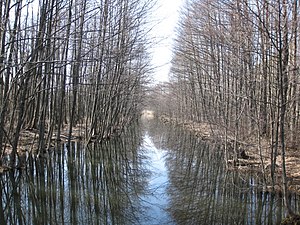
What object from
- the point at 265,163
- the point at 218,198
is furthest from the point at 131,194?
the point at 265,163

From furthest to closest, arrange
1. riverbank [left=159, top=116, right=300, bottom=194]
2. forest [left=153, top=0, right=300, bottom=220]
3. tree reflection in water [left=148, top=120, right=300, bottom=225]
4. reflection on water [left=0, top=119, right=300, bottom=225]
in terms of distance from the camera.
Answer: riverbank [left=159, top=116, right=300, bottom=194]
tree reflection in water [left=148, top=120, right=300, bottom=225]
reflection on water [left=0, top=119, right=300, bottom=225]
forest [left=153, top=0, right=300, bottom=220]

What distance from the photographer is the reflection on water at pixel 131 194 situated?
6898 millimetres

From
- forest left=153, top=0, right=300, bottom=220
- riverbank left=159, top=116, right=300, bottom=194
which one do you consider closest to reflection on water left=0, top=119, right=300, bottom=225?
riverbank left=159, top=116, right=300, bottom=194

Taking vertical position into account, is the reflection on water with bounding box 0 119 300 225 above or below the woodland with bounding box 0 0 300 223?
below

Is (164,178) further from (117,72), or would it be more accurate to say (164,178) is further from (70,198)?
(117,72)

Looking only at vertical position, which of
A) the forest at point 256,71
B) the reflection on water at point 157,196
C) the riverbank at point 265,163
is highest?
the forest at point 256,71

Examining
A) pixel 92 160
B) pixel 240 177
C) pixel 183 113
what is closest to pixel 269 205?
pixel 240 177

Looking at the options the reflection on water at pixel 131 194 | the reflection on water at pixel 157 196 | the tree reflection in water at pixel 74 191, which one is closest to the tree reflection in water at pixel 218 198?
the reflection on water at pixel 131 194

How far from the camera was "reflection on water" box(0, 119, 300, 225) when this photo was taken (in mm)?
6898

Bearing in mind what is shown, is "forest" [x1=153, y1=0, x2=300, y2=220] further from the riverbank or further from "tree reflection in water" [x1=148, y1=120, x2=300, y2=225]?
"tree reflection in water" [x1=148, y1=120, x2=300, y2=225]

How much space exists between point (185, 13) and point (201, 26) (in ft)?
12.1

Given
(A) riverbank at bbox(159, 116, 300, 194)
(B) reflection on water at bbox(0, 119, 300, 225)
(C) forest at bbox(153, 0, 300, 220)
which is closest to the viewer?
(C) forest at bbox(153, 0, 300, 220)

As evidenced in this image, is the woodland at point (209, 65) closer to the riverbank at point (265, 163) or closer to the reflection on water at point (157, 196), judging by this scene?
the riverbank at point (265, 163)

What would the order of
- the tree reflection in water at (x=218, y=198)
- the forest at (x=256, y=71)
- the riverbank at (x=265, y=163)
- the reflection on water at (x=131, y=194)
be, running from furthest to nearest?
the riverbank at (x=265, y=163)
the tree reflection in water at (x=218, y=198)
the reflection on water at (x=131, y=194)
the forest at (x=256, y=71)
